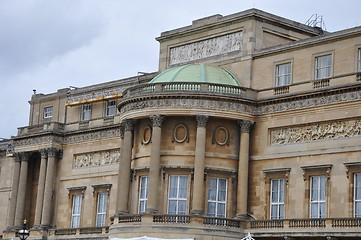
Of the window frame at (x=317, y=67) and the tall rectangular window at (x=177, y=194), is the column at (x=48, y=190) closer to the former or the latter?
the tall rectangular window at (x=177, y=194)

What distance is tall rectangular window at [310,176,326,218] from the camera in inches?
1841

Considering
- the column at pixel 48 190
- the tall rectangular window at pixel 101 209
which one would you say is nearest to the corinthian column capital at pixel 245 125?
the tall rectangular window at pixel 101 209

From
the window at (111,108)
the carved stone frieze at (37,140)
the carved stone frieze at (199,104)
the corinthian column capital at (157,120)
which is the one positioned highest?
the window at (111,108)

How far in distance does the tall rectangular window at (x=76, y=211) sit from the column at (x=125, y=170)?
10.3 meters

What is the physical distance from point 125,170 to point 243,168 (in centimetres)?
709

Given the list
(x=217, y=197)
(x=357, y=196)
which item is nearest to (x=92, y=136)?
(x=217, y=197)

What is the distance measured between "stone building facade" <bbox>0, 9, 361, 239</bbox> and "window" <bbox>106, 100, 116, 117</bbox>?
732 centimetres

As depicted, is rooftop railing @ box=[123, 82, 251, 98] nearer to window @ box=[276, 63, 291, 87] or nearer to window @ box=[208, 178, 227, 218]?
window @ box=[276, 63, 291, 87]

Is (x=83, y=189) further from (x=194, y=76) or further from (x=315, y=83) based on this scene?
(x=315, y=83)

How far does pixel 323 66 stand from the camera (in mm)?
49344

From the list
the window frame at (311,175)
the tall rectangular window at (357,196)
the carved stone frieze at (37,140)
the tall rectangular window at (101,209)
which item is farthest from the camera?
the carved stone frieze at (37,140)

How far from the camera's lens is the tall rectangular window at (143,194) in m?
51.2

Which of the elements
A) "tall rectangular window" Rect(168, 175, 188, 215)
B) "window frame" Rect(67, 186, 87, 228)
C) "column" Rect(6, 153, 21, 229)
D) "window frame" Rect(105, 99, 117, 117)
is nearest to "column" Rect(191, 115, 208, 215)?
"tall rectangular window" Rect(168, 175, 188, 215)

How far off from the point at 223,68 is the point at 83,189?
14.4 metres
